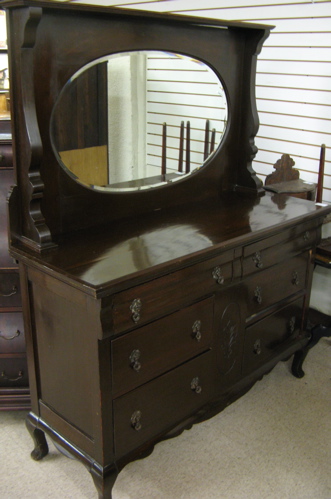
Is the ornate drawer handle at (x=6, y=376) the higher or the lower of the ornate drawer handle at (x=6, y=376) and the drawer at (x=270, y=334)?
the lower

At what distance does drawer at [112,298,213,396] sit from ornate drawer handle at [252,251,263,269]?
316mm

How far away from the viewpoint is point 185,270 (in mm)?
1976

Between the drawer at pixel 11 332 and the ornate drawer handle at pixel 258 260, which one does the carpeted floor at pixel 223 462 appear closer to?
the drawer at pixel 11 332

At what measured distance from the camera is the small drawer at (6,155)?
7.38ft

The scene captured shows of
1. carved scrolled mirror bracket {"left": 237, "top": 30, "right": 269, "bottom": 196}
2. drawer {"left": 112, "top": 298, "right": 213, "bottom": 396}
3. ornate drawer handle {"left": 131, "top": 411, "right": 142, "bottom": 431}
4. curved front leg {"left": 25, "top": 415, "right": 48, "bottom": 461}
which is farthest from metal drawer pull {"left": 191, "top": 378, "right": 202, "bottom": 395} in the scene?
carved scrolled mirror bracket {"left": 237, "top": 30, "right": 269, "bottom": 196}

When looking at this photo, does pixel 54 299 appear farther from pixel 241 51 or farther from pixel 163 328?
pixel 241 51

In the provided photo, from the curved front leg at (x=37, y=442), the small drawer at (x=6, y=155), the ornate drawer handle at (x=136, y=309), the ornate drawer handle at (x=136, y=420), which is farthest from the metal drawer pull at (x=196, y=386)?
the small drawer at (x=6, y=155)

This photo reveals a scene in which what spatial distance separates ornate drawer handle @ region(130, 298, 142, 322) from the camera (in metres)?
1.81

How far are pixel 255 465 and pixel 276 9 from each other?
254 cm

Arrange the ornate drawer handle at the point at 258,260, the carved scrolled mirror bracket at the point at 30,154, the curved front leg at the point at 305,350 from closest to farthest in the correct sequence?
the carved scrolled mirror bracket at the point at 30,154, the ornate drawer handle at the point at 258,260, the curved front leg at the point at 305,350

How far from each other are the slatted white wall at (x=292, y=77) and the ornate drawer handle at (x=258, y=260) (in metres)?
1.13

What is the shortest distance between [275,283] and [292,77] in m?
1.40

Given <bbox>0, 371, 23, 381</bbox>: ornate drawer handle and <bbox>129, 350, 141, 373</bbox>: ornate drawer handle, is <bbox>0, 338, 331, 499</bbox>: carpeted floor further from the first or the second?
<bbox>129, 350, 141, 373</bbox>: ornate drawer handle

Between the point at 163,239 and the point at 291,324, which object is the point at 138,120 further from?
the point at 291,324
